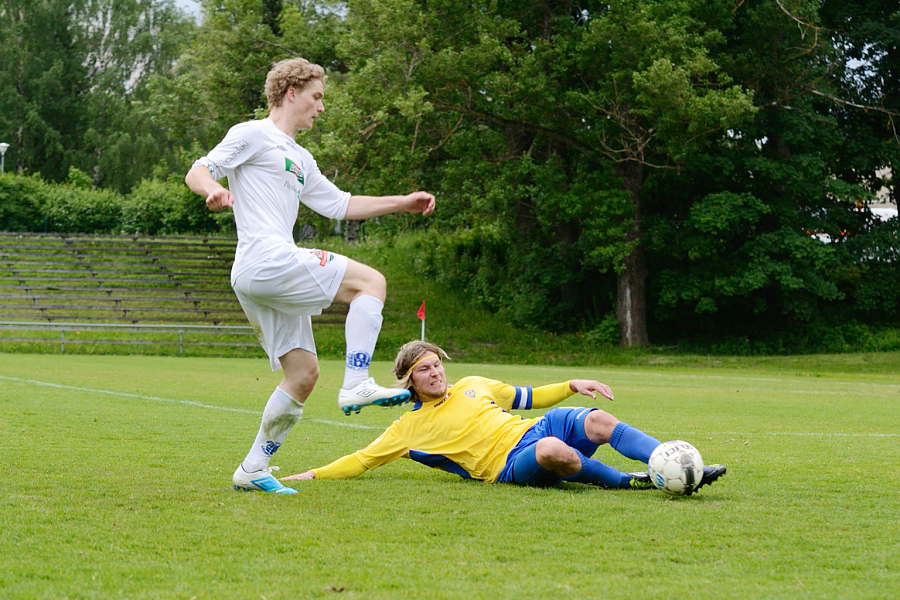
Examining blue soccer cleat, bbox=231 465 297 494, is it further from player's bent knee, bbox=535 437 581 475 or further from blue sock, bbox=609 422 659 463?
blue sock, bbox=609 422 659 463

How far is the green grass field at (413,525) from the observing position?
3.53 m

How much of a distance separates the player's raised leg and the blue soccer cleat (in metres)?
0.86

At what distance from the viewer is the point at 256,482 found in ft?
18.6

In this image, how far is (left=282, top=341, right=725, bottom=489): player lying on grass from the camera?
5734mm

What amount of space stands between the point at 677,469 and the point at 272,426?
238 centimetres

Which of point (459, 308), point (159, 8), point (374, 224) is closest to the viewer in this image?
point (374, 224)

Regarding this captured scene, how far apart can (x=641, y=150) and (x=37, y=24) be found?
155 ft

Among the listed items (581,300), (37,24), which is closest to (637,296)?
(581,300)

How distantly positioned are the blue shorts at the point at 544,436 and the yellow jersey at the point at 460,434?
3.5 inches

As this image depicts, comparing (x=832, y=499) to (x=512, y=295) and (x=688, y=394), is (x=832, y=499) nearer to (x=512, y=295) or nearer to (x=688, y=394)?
(x=688, y=394)

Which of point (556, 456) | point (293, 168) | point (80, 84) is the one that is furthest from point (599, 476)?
point (80, 84)

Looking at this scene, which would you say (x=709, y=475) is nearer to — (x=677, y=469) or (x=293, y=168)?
(x=677, y=469)

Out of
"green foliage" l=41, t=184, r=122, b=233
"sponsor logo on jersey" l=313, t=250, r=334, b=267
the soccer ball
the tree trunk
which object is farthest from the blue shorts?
"green foliage" l=41, t=184, r=122, b=233

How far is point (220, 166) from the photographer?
5273 mm
